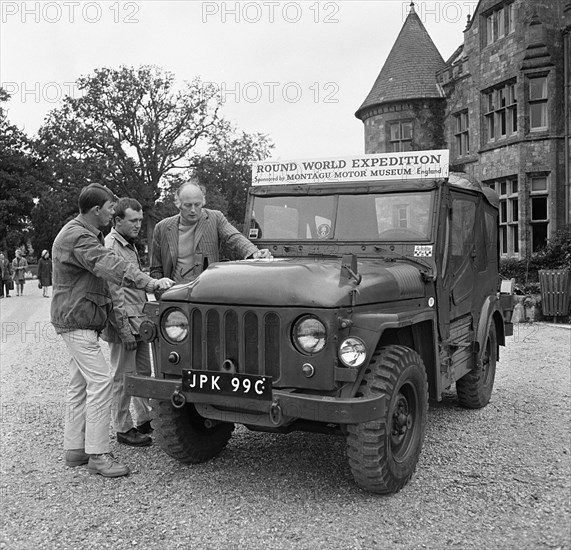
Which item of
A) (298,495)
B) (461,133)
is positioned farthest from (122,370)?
(461,133)

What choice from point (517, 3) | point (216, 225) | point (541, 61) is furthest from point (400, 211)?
point (517, 3)

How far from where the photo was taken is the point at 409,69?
1041 inches

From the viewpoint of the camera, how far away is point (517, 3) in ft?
66.3

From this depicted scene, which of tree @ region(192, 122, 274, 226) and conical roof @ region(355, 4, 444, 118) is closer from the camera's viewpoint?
conical roof @ region(355, 4, 444, 118)

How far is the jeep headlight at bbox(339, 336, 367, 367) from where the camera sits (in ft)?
13.2

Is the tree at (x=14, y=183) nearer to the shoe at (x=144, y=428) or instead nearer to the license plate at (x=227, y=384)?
the shoe at (x=144, y=428)

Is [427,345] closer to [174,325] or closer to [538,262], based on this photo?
[174,325]

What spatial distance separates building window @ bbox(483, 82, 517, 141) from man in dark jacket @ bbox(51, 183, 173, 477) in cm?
1824

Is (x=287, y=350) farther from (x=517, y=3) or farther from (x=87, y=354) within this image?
(x=517, y=3)

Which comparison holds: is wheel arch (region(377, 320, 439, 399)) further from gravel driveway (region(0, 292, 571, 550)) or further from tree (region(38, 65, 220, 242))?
tree (region(38, 65, 220, 242))

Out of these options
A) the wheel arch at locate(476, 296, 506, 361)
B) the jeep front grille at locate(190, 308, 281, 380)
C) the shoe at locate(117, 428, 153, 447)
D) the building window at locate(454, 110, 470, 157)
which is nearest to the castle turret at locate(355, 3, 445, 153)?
the building window at locate(454, 110, 470, 157)

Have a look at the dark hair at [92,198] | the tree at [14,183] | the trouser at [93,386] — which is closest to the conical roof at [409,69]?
the dark hair at [92,198]

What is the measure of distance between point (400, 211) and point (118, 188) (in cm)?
3910

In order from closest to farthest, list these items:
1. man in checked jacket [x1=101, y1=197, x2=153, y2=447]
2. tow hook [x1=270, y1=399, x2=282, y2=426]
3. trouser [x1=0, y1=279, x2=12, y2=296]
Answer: tow hook [x1=270, y1=399, x2=282, y2=426] < man in checked jacket [x1=101, y1=197, x2=153, y2=447] < trouser [x1=0, y1=279, x2=12, y2=296]
